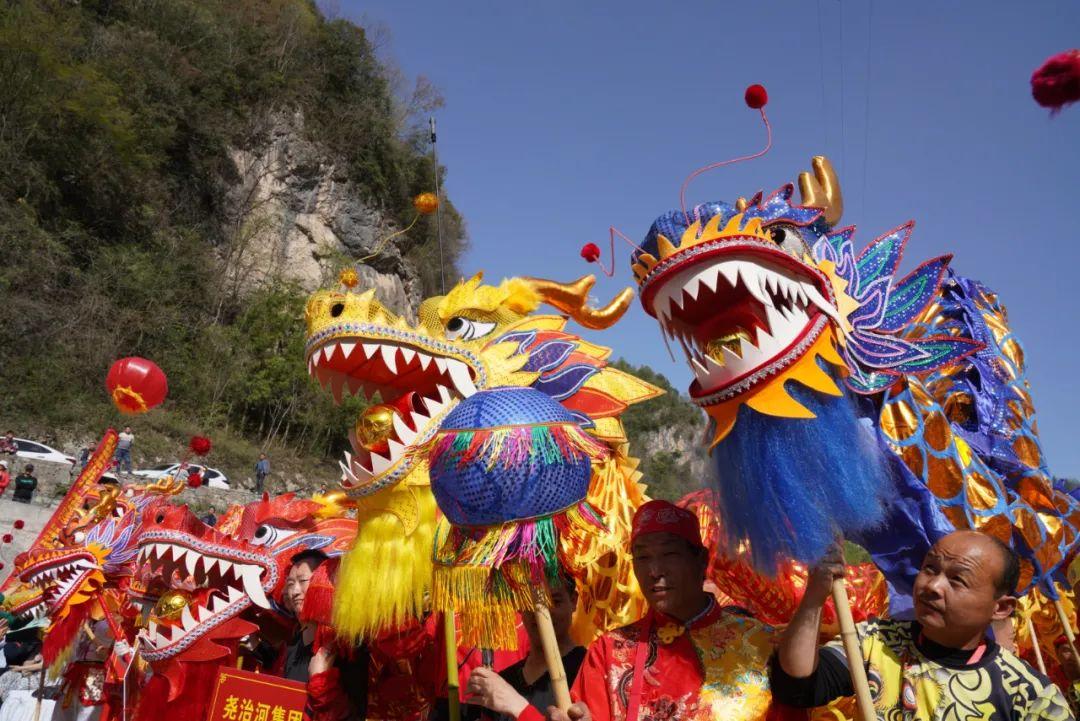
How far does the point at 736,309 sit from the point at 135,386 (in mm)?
5523

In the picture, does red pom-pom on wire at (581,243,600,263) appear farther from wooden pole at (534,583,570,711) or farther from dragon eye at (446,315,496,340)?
wooden pole at (534,583,570,711)

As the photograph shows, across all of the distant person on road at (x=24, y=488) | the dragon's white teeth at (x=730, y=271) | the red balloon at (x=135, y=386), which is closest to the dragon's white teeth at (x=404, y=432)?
the dragon's white teeth at (x=730, y=271)

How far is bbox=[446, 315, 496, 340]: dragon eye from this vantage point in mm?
3720

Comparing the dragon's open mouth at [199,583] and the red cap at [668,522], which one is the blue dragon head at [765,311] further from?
the dragon's open mouth at [199,583]

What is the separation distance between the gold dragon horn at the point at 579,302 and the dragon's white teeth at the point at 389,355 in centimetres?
95

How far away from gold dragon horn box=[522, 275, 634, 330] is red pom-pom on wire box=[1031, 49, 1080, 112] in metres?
2.34

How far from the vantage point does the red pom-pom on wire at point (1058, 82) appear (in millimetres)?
2070

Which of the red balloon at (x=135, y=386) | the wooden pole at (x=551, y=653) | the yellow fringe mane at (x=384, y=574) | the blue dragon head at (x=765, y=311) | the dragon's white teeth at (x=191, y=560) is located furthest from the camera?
the red balloon at (x=135, y=386)

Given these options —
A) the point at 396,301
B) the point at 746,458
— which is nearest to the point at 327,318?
the point at 746,458

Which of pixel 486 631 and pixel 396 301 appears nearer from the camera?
pixel 486 631

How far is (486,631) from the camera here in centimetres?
214

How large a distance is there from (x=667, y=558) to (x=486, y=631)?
1.94 ft

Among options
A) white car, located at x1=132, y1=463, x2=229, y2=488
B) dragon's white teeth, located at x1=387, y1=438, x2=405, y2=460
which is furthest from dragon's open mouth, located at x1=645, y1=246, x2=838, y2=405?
white car, located at x1=132, y1=463, x2=229, y2=488

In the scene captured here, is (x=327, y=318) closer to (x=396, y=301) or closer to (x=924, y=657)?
(x=924, y=657)
